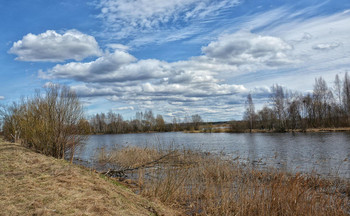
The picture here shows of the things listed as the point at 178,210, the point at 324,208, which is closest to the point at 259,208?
the point at 324,208

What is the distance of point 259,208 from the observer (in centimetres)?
685

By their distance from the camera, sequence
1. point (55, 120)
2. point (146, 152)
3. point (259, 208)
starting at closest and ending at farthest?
point (259, 208) < point (55, 120) < point (146, 152)

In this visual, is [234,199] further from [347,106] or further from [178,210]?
[347,106]

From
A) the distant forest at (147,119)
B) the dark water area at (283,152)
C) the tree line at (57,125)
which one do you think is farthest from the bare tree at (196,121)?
the tree line at (57,125)

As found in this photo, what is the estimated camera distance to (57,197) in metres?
5.73

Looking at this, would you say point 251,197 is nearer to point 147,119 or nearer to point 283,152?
point 283,152

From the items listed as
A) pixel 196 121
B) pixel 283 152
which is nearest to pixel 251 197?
pixel 283 152

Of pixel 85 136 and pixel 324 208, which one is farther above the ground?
pixel 85 136

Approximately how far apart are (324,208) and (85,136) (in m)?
11.7

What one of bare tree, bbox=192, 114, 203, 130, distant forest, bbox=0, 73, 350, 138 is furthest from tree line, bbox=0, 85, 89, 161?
bare tree, bbox=192, 114, 203, 130

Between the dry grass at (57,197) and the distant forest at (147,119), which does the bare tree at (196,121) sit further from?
the dry grass at (57,197)

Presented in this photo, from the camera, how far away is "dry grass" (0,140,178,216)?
16.7 feet

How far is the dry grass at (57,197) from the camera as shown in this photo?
5102 millimetres

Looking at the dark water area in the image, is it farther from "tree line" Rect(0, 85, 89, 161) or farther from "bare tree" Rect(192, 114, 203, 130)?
"bare tree" Rect(192, 114, 203, 130)
